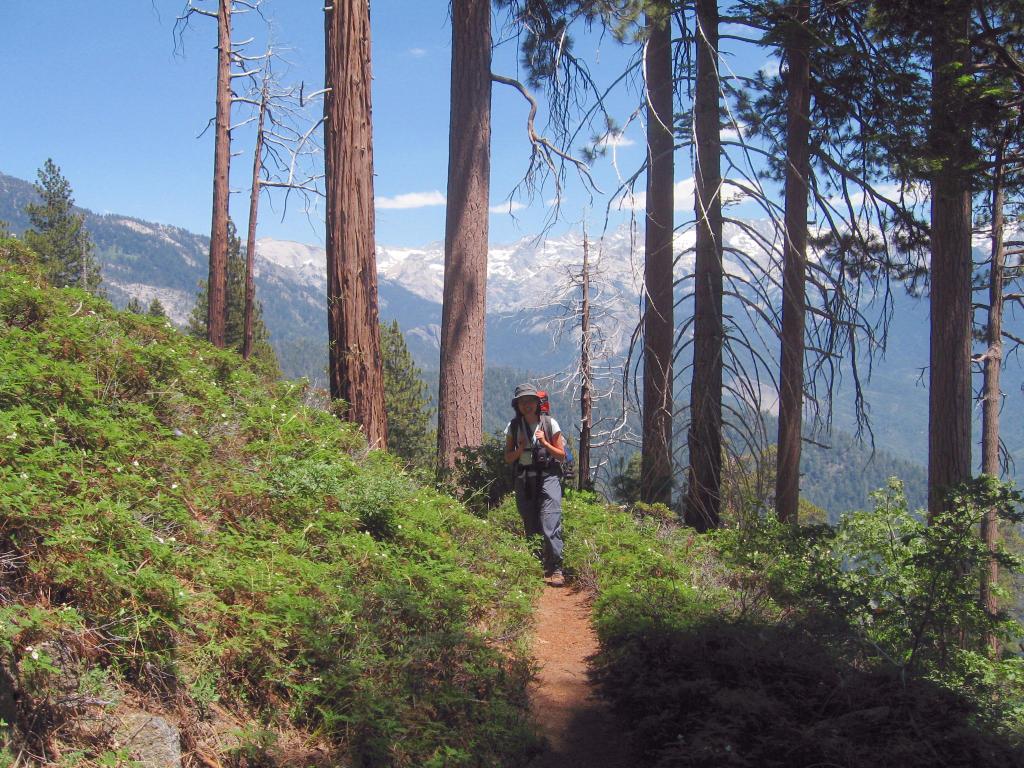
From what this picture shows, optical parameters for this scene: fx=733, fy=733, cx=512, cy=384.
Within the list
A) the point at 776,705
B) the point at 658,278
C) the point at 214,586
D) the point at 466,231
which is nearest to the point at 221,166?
the point at 466,231

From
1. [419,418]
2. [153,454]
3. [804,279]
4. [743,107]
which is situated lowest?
[419,418]

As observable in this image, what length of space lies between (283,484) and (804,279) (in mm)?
6543

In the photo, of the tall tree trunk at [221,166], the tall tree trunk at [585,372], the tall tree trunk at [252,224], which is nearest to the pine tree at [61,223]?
the tall tree trunk at [252,224]

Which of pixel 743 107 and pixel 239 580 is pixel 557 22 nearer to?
pixel 743 107

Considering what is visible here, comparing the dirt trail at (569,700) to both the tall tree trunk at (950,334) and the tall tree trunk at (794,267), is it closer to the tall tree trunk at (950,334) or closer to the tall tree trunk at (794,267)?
the tall tree trunk at (794,267)

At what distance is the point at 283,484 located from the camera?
4.75m

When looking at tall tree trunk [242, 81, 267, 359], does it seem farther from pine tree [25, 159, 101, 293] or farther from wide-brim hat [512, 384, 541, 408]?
pine tree [25, 159, 101, 293]

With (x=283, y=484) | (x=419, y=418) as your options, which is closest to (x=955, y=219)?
(x=283, y=484)

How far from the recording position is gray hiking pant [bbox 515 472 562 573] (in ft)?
20.7

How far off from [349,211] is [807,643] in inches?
218

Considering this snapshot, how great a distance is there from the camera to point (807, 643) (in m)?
4.01

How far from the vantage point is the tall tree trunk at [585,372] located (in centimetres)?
1730

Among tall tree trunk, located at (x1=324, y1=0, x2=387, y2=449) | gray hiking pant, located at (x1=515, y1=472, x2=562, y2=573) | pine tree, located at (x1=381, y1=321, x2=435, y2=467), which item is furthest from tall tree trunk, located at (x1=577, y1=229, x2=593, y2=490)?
pine tree, located at (x1=381, y1=321, x2=435, y2=467)

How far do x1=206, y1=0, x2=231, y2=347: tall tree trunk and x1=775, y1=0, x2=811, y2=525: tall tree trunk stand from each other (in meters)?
12.8
